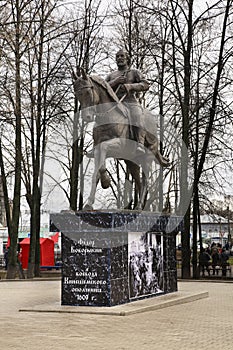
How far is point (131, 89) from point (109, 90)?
936 mm

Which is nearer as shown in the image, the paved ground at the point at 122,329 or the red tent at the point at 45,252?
the paved ground at the point at 122,329

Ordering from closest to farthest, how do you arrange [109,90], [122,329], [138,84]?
[122,329]
[109,90]
[138,84]

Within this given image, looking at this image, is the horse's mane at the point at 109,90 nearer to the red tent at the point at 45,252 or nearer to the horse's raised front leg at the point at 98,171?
the horse's raised front leg at the point at 98,171

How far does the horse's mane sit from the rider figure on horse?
0.25 m

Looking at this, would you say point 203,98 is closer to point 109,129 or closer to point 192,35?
point 192,35

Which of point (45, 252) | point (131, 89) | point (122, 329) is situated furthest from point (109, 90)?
point (45, 252)

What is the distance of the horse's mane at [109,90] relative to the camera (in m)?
13.3

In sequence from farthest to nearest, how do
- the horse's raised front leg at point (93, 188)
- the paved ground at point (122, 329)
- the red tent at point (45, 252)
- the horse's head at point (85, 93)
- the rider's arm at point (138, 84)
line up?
the red tent at point (45, 252) → the rider's arm at point (138, 84) → the horse's raised front leg at point (93, 188) → the horse's head at point (85, 93) → the paved ground at point (122, 329)

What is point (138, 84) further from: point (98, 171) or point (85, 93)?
point (98, 171)

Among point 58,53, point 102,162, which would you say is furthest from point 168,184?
point 102,162

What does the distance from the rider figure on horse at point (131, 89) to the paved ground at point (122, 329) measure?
3.80 m

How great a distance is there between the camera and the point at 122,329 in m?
10.5

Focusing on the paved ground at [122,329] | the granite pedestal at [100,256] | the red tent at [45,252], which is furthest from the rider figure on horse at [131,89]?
the red tent at [45,252]

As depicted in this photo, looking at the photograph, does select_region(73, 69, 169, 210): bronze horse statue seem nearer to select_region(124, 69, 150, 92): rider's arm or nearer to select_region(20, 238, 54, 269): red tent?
select_region(124, 69, 150, 92): rider's arm
